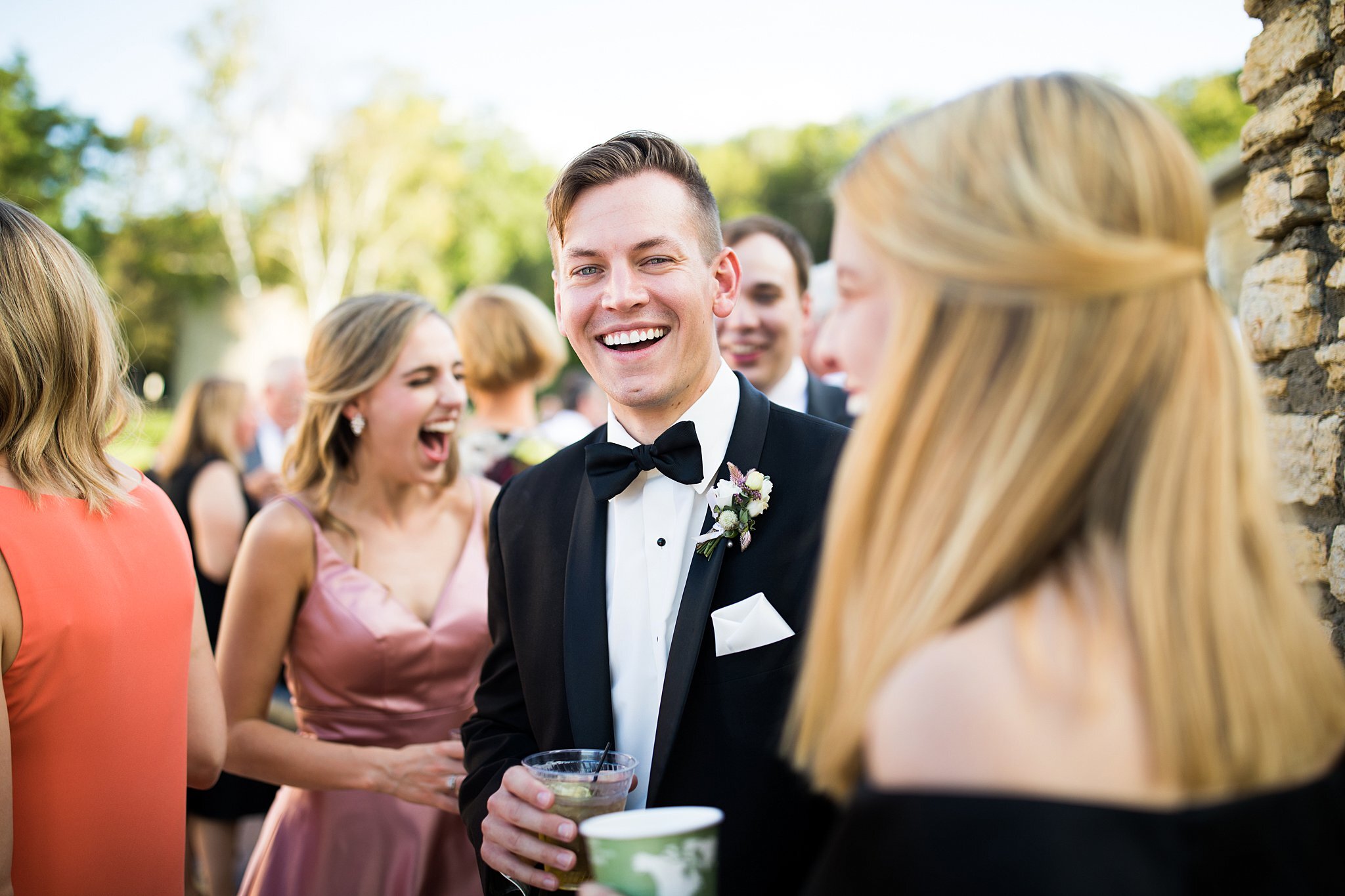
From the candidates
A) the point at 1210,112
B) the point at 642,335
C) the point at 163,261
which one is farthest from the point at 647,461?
the point at 1210,112

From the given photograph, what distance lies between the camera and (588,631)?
2264 millimetres

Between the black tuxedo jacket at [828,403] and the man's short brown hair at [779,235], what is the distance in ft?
1.79

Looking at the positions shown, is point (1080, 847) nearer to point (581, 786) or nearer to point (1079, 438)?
point (1079, 438)

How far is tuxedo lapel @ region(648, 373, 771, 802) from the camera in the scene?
203 centimetres

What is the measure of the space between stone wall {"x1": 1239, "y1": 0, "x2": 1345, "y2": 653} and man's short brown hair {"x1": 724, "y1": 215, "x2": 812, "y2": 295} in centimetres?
276

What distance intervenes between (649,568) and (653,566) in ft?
0.04

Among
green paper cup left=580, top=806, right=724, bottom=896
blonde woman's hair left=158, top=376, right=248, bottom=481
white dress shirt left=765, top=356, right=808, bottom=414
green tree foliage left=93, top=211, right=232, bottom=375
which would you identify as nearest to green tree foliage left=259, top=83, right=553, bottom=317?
green tree foliage left=93, top=211, right=232, bottom=375

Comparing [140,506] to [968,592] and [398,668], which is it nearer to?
[398,668]

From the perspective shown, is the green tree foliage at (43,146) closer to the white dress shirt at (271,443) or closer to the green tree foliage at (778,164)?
the white dress shirt at (271,443)

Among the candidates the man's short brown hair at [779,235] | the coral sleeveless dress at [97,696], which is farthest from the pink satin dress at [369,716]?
the man's short brown hair at [779,235]

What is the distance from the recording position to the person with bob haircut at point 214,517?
464 cm

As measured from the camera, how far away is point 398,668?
3.22 metres

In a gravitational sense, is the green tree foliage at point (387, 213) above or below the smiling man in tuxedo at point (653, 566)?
above

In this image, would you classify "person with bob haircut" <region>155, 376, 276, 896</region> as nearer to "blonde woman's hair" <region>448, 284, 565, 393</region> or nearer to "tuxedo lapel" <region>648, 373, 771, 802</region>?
"blonde woman's hair" <region>448, 284, 565, 393</region>
